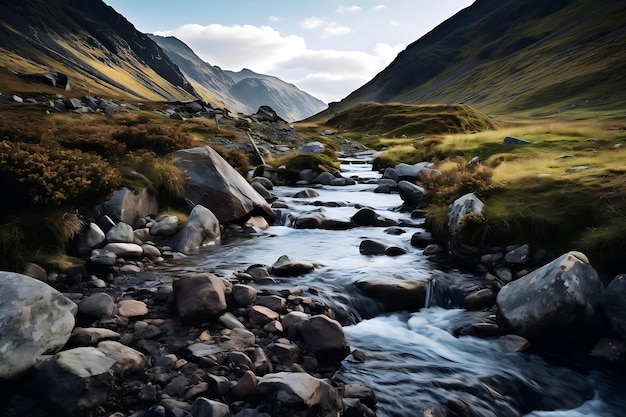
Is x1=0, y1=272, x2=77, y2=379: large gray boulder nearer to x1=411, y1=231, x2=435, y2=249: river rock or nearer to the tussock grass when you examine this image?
the tussock grass

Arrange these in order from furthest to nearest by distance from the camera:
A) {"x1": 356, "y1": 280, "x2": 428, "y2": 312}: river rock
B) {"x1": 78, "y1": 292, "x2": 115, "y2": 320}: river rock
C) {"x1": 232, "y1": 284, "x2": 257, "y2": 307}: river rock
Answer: {"x1": 356, "y1": 280, "x2": 428, "y2": 312}: river rock
{"x1": 232, "y1": 284, "x2": 257, "y2": 307}: river rock
{"x1": 78, "y1": 292, "x2": 115, "y2": 320}: river rock

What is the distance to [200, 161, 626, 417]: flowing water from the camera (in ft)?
22.0

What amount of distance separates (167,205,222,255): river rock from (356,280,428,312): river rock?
5.39 metres

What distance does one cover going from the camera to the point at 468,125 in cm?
6531

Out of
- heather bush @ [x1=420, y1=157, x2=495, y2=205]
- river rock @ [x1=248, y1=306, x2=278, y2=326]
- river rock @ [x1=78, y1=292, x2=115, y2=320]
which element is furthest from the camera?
heather bush @ [x1=420, y1=157, x2=495, y2=205]

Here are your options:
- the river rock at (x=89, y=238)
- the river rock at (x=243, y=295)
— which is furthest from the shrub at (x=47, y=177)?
the river rock at (x=243, y=295)

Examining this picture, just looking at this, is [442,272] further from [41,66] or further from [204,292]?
[41,66]

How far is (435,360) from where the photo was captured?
792 cm

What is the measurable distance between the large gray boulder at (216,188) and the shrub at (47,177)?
3.88 m

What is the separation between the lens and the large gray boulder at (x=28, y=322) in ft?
17.5

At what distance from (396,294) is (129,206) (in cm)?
823

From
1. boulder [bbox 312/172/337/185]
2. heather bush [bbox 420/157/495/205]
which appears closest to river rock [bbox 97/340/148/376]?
heather bush [bbox 420/157/495/205]

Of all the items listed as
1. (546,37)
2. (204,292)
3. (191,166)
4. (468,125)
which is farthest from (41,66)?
(546,37)

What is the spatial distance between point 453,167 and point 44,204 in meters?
16.7
